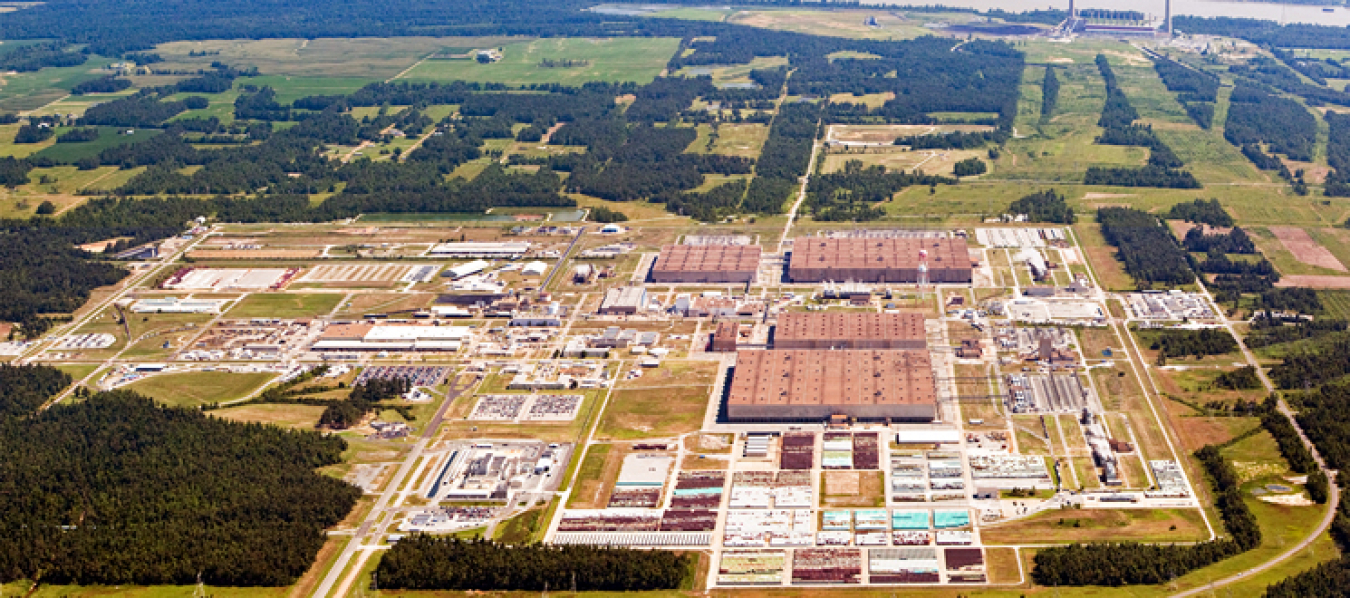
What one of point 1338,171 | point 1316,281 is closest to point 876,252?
point 1316,281

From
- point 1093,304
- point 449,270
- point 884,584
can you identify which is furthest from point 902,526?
point 449,270

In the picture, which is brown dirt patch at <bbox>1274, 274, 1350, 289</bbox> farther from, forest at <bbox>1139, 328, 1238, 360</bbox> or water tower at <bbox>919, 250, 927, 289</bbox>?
water tower at <bbox>919, 250, 927, 289</bbox>

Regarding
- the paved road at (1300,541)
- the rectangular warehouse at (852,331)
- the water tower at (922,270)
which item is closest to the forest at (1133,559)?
the paved road at (1300,541)

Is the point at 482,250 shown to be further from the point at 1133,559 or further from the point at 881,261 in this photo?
the point at 1133,559

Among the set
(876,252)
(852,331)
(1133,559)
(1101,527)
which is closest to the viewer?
(1133,559)

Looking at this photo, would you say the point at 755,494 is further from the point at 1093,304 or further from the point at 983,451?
the point at 1093,304

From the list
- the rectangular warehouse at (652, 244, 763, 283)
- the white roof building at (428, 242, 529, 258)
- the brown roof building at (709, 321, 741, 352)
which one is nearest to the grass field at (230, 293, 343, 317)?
the white roof building at (428, 242, 529, 258)

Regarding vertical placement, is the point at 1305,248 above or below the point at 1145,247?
below

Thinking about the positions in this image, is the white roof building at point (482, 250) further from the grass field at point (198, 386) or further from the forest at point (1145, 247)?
the forest at point (1145, 247)
